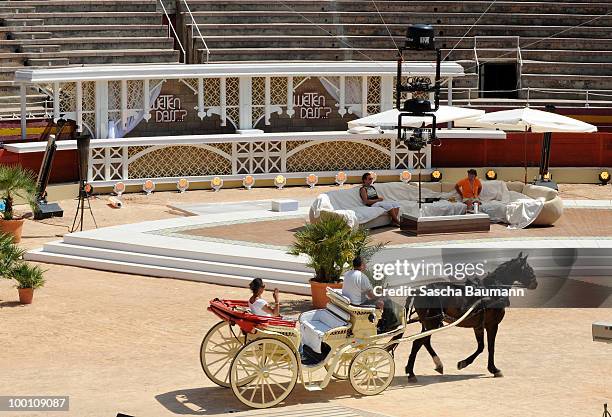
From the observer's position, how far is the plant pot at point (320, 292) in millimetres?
24000

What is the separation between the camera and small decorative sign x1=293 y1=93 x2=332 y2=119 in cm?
3878

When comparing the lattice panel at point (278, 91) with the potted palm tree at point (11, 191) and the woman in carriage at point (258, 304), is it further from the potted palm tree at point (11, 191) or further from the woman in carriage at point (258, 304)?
the woman in carriage at point (258, 304)

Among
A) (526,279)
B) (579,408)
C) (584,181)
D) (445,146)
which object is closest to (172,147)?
(445,146)

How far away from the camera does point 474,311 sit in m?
19.8

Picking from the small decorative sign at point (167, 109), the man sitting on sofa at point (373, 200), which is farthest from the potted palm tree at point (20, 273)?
the small decorative sign at point (167, 109)

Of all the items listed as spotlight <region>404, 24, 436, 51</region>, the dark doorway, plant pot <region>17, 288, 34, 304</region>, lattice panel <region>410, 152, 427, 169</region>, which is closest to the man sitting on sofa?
spotlight <region>404, 24, 436, 51</region>

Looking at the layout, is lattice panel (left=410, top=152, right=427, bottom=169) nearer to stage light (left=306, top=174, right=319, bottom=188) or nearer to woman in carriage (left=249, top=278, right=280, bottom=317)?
stage light (left=306, top=174, right=319, bottom=188)

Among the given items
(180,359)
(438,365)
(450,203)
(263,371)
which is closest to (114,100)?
(450,203)

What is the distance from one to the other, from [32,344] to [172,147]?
618 inches

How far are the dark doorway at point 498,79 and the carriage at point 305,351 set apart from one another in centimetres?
2799

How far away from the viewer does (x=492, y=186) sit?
30.8m

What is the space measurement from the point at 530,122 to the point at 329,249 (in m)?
10.7

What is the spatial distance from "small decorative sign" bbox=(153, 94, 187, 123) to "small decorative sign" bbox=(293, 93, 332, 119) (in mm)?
3354

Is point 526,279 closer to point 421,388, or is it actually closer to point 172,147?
point 421,388
